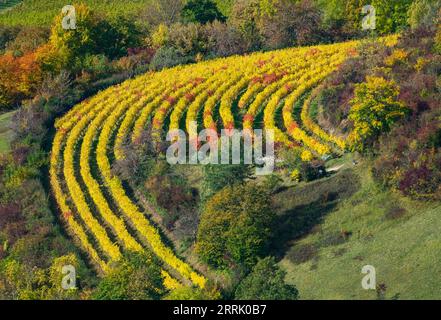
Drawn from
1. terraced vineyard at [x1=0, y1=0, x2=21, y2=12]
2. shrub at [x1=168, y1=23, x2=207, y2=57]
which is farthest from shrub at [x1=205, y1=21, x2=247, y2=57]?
Answer: terraced vineyard at [x1=0, y1=0, x2=21, y2=12]

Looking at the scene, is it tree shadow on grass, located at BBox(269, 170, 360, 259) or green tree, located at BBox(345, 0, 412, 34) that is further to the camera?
green tree, located at BBox(345, 0, 412, 34)

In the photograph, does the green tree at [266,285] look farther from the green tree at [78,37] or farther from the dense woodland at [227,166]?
the green tree at [78,37]

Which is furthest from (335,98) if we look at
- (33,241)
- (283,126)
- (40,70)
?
(40,70)

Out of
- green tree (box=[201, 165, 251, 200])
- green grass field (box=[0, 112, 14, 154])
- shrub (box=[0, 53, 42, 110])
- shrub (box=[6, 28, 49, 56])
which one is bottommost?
green tree (box=[201, 165, 251, 200])

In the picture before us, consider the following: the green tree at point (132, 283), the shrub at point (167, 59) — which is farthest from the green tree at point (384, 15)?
the green tree at point (132, 283)

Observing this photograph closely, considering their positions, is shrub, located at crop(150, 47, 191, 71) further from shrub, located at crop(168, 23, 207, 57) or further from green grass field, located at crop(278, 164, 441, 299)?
green grass field, located at crop(278, 164, 441, 299)

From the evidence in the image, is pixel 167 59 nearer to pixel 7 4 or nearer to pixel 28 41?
pixel 28 41
